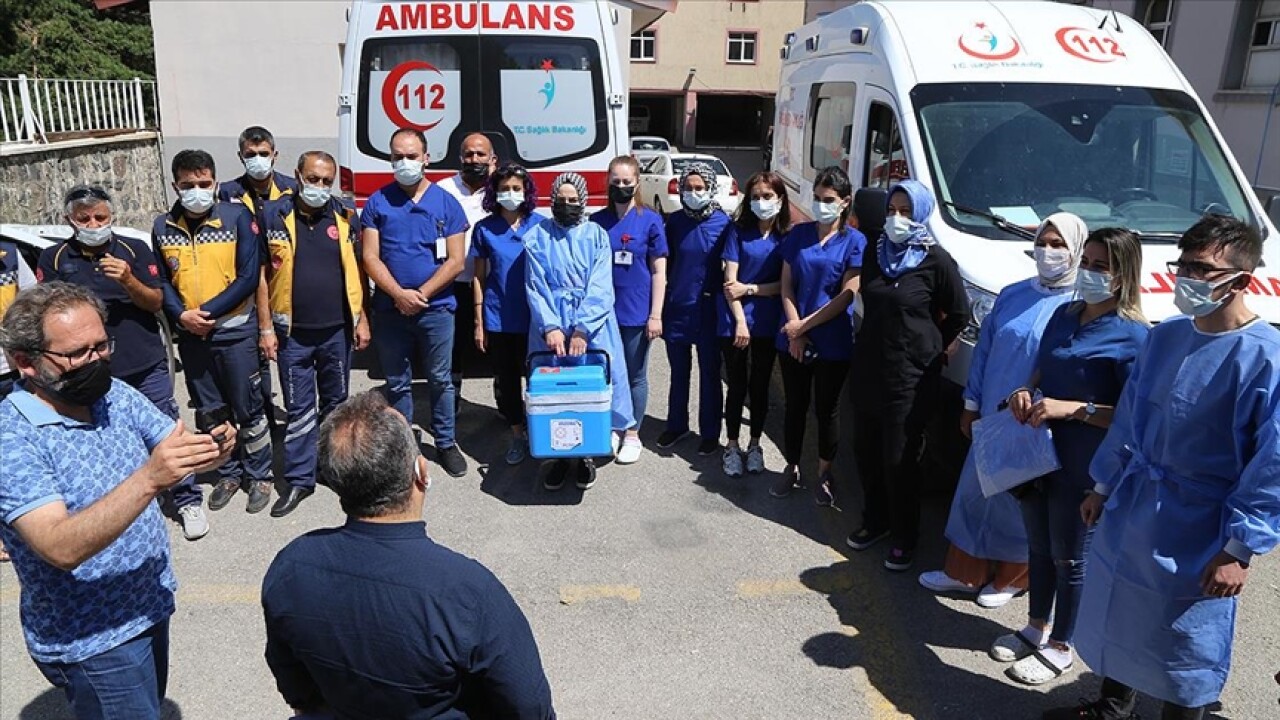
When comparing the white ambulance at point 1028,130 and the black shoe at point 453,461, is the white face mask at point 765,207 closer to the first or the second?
the white ambulance at point 1028,130

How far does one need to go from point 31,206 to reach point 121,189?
3.28 meters

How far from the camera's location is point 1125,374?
3.21m

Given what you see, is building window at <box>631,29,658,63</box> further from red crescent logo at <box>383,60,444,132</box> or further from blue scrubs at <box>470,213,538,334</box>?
blue scrubs at <box>470,213,538,334</box>

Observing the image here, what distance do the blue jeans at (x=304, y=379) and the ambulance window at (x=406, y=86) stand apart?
2.38 m

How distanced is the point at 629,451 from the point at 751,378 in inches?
36.3

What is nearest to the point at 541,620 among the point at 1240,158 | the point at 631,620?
the point at 631,620

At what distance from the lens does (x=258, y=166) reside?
532 centimetres

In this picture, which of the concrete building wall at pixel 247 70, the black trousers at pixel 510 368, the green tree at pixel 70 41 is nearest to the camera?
the black trousers at pixel 510 368

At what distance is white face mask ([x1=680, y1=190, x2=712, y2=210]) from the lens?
5.28 metres

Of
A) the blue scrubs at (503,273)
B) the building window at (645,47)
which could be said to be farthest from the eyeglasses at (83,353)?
the building window at (645,47)

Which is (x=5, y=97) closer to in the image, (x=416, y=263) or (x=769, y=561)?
(x=416, y=263)

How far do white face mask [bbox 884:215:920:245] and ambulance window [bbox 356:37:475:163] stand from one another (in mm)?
4103

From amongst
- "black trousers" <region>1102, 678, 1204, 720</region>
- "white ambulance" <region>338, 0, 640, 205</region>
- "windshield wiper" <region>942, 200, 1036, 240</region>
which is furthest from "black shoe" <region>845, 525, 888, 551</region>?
"white ambulance" <region>338, 0, 640, 205</region>

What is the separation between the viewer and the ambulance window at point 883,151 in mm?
5293
